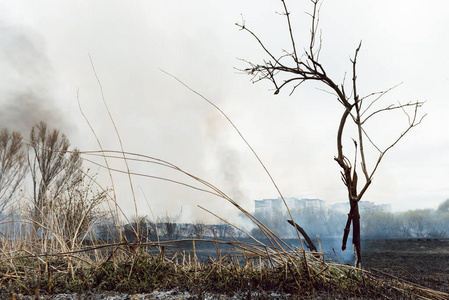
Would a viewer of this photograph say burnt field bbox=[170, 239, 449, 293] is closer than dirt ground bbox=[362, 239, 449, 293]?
Yes

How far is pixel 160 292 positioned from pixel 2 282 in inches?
32.1

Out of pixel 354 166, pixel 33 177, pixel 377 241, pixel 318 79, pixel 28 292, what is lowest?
pixel 377 241

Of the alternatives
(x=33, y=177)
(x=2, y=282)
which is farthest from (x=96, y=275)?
(x=33, y=177)

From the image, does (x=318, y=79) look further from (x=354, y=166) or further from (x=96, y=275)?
(x=96, y=275)

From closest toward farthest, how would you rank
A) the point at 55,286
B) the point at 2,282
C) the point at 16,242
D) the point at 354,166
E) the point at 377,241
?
the point at 55,286, the point at 2,282, the point at 354,166, the point at 16,242, the point at 377,241

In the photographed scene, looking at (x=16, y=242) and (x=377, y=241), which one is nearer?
(x=16, y=242)

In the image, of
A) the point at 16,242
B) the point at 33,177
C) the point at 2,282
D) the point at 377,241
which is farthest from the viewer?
the point at 33,177

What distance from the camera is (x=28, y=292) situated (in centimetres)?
140

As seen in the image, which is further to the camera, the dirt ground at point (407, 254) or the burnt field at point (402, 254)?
the dirt ground at point (407, 254)

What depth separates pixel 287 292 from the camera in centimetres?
146

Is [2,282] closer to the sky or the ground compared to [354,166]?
closer to the ground

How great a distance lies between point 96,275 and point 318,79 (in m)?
1.65

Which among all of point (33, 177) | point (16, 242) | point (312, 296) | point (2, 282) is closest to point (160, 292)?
point (312, 296)

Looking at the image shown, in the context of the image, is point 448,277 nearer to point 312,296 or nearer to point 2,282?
point 312,296
